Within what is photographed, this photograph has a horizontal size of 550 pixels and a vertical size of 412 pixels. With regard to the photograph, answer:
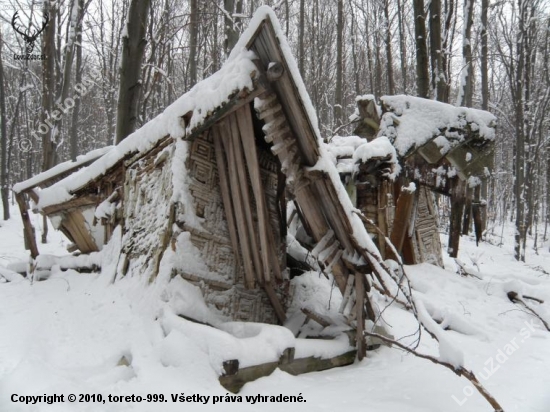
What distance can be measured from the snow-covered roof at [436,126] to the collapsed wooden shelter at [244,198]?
109 inches

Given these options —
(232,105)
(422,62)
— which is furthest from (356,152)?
(422,62)

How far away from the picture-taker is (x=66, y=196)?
20.9ft

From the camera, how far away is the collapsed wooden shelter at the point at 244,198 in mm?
3771

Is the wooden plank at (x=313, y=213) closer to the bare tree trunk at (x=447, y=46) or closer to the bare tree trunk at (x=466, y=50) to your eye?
the bare tree trunk at (x=447, y=46)

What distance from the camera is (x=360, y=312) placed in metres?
4.08

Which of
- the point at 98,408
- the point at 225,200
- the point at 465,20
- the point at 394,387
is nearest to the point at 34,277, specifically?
the point at 225,200

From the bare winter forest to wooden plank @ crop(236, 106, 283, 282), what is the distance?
10.3ft

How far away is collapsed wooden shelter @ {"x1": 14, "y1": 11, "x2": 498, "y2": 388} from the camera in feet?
12.4

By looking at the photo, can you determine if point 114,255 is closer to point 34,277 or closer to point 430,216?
point 34,277

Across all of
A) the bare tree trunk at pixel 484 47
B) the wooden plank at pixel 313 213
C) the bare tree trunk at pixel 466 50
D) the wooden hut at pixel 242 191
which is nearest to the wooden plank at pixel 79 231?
the wooden hut at pixel 242 191

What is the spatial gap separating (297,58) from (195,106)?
16353mm

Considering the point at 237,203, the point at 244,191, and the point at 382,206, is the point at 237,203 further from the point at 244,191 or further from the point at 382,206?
the point at 382,206

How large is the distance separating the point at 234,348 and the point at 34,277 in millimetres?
4367

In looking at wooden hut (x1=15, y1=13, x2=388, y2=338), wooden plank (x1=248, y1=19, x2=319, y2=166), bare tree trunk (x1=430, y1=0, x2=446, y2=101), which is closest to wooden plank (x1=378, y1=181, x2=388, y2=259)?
wooden hut (x1=15, y1=13, x2=388, y2=338)
